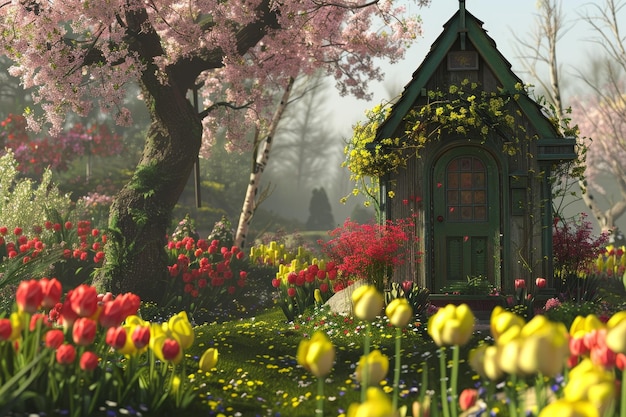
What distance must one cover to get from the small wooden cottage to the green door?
0.05 feet

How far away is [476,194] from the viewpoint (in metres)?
11.4

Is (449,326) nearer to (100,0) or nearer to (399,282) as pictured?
(399,282)

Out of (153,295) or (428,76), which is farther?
(153,295)

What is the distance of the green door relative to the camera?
1136cm

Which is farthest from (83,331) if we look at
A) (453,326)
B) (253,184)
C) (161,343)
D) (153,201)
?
(253,184)

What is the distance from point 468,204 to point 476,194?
0.20 metres

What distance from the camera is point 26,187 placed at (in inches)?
630

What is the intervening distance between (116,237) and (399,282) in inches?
233

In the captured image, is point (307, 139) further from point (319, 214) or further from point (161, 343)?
point (161, 343)

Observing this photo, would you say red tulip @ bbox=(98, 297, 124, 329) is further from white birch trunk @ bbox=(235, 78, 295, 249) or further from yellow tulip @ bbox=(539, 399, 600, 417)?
white birch trunk @ bbox=(235, 78, 295, 249)

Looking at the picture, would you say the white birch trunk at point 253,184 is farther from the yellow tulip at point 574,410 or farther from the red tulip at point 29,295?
the yellow tulip at point 574,410

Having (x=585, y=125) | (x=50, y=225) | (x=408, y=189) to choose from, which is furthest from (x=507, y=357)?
(x=585, y=125)

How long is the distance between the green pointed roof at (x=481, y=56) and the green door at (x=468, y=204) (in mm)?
918

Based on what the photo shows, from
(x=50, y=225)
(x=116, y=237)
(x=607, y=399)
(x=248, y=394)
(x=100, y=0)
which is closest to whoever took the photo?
(x=607, y=399)
